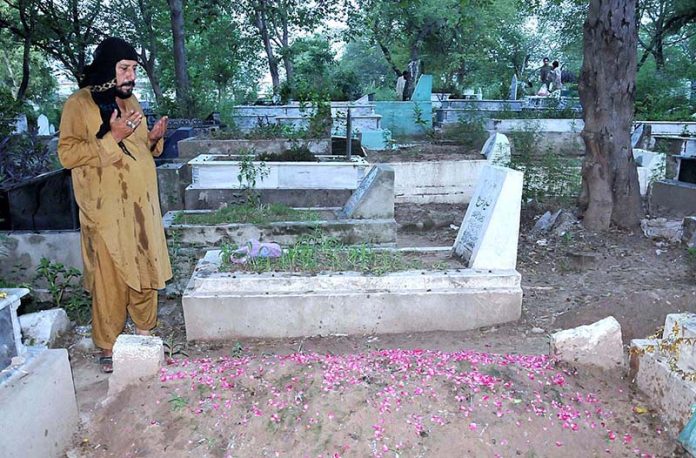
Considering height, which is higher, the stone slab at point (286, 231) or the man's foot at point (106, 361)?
the stone slab at point (286, 231)

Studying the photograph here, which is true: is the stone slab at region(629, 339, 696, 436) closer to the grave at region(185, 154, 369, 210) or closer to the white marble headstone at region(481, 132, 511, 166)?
the grave at region(185, 154, 369, 210)

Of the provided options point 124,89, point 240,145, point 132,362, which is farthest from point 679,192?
point 132,362

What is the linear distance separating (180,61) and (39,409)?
13094mm

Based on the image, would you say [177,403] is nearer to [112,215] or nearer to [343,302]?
[112,215]

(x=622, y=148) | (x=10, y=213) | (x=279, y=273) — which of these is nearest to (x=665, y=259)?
(x=622, y=148)

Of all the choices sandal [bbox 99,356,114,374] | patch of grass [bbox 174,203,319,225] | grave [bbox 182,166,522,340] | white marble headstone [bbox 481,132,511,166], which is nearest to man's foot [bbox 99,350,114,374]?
sandal [bbox 99,356,114,374]

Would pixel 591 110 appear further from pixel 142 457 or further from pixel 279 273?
pixel 142 457

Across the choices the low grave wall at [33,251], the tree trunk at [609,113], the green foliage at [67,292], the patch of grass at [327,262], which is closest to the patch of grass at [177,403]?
the patch of grass at [327,262]

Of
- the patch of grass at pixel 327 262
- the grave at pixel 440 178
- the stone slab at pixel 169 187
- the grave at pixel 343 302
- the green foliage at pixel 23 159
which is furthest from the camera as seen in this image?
the grave at pixel 440 178

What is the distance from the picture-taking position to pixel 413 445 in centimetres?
246

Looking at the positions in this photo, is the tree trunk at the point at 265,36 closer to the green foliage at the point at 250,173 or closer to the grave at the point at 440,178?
the grave at the point at 440,178

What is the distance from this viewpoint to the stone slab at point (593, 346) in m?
3.05

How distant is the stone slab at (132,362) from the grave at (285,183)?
4.08 metres

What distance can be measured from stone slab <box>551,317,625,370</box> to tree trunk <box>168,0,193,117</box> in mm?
12100
